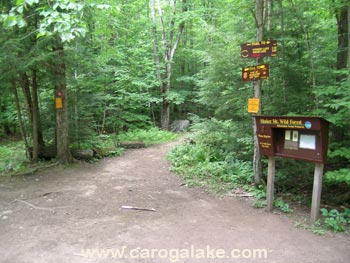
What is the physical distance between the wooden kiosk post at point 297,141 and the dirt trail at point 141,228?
26.2 inches

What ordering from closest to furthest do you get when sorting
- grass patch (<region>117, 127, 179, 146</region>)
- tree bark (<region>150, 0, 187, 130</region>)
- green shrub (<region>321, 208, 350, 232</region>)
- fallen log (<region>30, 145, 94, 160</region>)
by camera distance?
1. green shrub (<region>321, 208, 350, 232</region>)
2. fallen log (<region>30, 145, 94, 160</region>)
3. grass patch (<region>117, 127, 179, 146</region>)
4. tree bark (<region>150, 0, 187, 130</region>)

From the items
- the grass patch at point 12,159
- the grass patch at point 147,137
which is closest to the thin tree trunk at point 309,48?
the grass patch at point 12,159

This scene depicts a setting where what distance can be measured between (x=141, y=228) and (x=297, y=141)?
110 inches

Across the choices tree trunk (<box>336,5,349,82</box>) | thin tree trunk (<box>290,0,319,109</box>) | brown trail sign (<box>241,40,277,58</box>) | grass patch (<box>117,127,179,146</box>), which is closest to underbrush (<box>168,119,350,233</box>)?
thin tree trunk (<box>290,0,319,109</box>)

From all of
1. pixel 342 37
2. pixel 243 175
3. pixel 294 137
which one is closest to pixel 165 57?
pixel 243 175

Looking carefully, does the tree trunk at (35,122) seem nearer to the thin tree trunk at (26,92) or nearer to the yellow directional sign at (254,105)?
the thin tree trunk at (26,92)

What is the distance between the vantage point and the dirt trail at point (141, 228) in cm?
346

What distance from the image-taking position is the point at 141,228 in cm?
420

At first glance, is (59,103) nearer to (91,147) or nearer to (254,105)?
(91,147)


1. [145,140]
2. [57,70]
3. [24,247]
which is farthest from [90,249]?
[145,140]

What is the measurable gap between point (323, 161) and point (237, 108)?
3689 mm

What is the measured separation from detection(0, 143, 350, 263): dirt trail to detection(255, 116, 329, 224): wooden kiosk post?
0.67m

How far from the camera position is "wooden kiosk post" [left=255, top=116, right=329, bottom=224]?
4.31 meters

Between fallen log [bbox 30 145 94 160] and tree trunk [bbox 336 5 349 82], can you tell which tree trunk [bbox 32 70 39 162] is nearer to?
fallen log [bbox 30 145 94 160]
